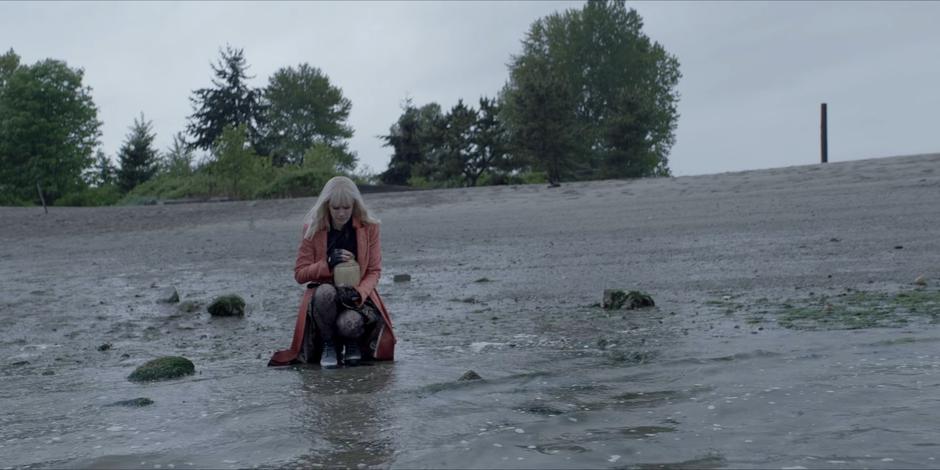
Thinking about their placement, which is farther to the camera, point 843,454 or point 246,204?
point 246,204

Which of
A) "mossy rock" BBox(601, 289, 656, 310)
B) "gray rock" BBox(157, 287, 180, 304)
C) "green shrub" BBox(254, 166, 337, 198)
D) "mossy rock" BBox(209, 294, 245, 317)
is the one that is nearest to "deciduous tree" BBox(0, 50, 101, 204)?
"green shrub" BBox(254, 166, 337, 198)

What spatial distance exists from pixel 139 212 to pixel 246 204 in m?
2.40

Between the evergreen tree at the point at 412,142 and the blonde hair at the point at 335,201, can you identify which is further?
the evergreen tree at the point at 412,142

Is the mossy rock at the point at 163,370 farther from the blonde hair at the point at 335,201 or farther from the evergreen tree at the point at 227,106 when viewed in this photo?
the evergreen tree at the point at 227,106

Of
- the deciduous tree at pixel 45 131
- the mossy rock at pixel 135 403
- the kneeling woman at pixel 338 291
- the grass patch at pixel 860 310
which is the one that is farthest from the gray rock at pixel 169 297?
the deciduous tree at pixel 45 131

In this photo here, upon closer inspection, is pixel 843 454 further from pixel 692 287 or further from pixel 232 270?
pixel 232 270

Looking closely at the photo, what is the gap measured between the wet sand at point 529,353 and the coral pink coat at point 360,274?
7.0 inches

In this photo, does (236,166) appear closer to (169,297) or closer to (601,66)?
(169,297)

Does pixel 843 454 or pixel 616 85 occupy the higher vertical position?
pixel 616 85

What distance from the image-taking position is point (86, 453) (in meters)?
4.93

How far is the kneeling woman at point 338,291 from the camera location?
738cm

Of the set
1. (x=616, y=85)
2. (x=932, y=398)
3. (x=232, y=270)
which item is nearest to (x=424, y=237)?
(x=232, y=270)

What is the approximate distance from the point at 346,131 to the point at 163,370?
84.4 metres

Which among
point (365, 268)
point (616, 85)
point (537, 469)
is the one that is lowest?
point (537, 469)
